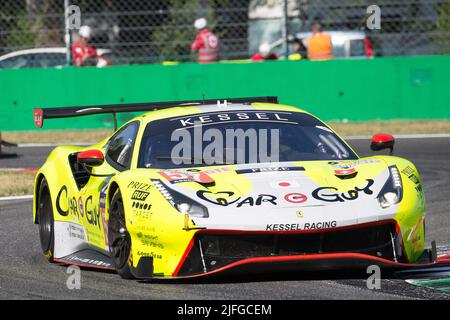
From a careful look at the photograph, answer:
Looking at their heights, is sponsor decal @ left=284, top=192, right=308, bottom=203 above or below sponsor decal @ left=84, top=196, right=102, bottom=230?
above

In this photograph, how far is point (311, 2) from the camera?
76.9 feet

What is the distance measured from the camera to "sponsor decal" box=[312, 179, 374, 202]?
6875mm

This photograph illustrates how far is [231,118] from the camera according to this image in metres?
8.16

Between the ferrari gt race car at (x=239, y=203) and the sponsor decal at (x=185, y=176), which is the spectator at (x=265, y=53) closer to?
the ferrari gt race car at (x=239, y=203)

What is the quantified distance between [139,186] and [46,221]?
210cm

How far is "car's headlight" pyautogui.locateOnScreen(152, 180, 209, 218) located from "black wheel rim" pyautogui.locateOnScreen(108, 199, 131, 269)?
1.20ft

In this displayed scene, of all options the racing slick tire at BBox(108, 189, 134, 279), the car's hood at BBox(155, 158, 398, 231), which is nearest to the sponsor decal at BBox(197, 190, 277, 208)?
the car's hood at BBox(155, 158, 398, 231)

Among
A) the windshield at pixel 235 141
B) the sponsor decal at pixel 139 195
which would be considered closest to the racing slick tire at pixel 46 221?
the windshield at pixel 235 141

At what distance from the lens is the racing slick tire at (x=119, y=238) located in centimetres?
709

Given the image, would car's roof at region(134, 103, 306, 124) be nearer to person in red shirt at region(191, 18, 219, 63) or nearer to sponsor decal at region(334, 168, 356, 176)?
sponsor decal at region(334, 168, 356, 176)

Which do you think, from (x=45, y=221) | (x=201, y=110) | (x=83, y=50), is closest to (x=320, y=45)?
(x=83, y=50)

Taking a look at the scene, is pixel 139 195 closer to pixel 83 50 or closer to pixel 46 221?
pixel 46 221

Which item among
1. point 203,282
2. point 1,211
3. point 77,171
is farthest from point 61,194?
point 1,211
